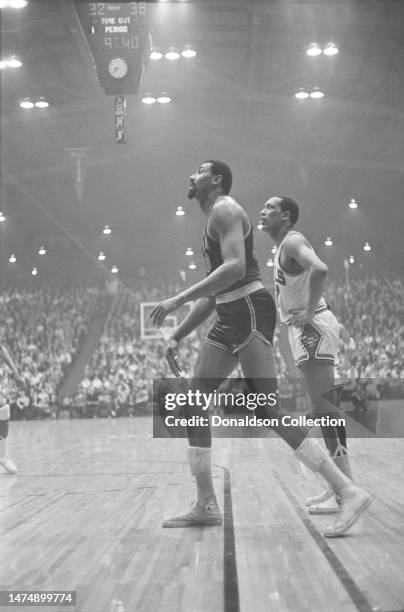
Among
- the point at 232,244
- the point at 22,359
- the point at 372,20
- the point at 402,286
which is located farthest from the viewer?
the point at 22,359

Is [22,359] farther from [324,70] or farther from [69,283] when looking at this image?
[324,70]

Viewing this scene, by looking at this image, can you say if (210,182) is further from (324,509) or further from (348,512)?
(324,509)

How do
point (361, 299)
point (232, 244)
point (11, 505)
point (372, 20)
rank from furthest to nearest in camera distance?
1. point (361, 299)
2. point (372, 20)
3. point (11, 505)
4. point (232, 244)

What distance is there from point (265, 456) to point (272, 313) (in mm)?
4728

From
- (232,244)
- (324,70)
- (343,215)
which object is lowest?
(232,244)

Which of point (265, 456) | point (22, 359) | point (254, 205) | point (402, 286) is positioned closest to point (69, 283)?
point (22, 359)

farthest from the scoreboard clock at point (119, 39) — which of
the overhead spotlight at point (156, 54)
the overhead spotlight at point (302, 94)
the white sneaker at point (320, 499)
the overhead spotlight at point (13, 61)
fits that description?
the white sneaker at point (320, 499)

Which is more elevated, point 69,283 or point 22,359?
point 69,283

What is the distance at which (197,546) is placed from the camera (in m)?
3.20

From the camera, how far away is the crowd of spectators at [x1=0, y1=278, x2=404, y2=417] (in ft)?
63.3

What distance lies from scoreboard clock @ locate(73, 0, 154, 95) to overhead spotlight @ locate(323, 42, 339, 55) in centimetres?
472

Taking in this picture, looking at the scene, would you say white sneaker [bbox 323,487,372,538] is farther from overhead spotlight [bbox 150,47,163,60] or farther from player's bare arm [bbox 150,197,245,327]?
overhead spotlight [bbox 150,47,163,60]

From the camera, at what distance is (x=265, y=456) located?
8156mm

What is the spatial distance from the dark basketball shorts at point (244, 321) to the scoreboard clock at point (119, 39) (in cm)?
752
